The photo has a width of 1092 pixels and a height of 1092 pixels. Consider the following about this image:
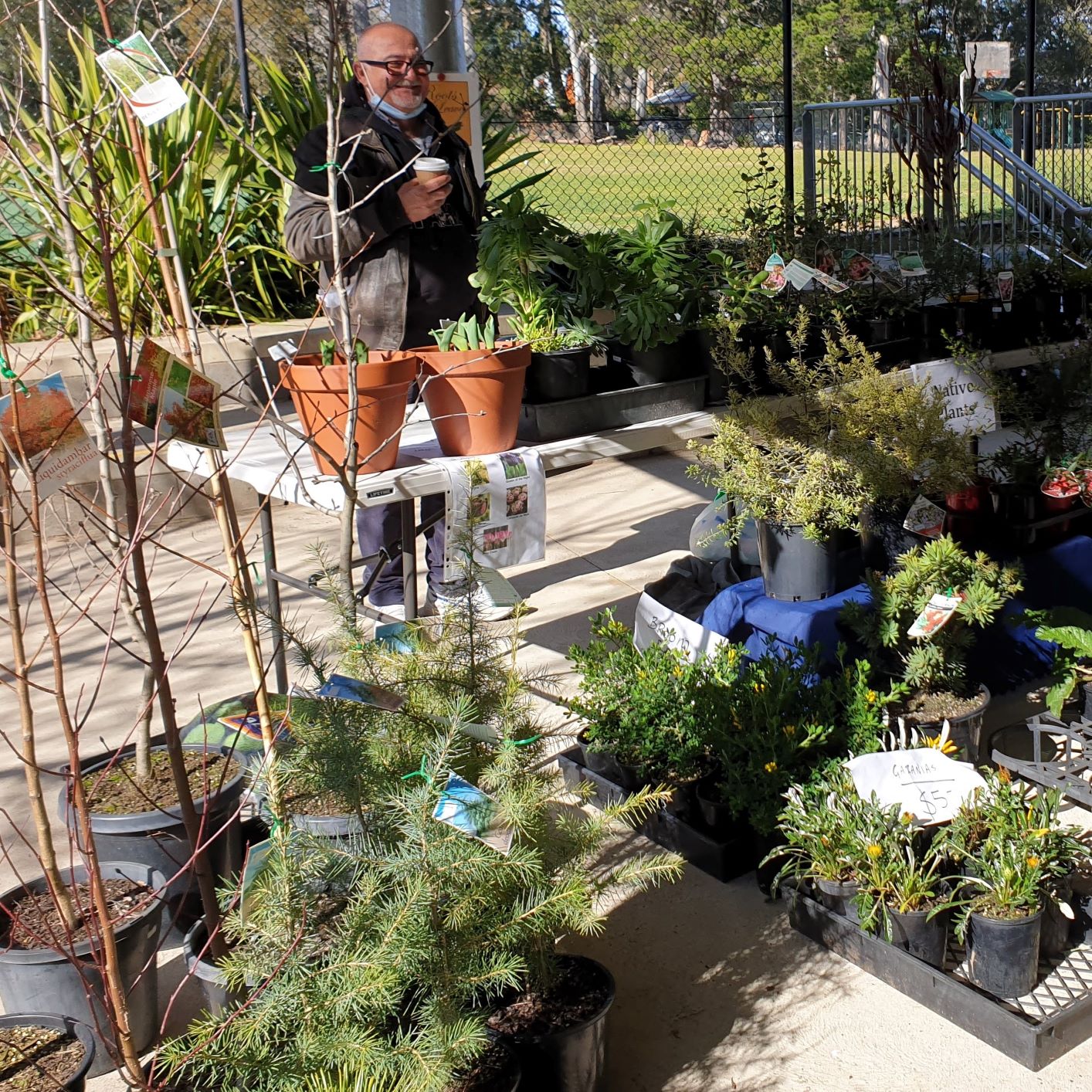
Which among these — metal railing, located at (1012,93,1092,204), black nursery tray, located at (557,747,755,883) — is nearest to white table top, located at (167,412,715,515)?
black nursery tray, located at (557,747,755,883)

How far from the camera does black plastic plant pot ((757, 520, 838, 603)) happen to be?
111 inches

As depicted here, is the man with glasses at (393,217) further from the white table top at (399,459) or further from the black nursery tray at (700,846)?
the black nursery tray at (700,846)

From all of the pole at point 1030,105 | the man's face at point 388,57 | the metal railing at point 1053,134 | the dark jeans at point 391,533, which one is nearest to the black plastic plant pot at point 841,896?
the dark jeans at point 391,533

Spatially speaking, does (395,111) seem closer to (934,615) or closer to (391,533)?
(391,533)

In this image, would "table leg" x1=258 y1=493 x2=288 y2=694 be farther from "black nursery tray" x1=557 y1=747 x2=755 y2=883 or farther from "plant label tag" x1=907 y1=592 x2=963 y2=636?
"plant label tag" x1=907 y1=592 x2=963 y2=636

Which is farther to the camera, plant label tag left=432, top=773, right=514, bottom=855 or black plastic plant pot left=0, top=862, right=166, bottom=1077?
black plastic plant pot left=0, top=862, right=166, bottom=1077

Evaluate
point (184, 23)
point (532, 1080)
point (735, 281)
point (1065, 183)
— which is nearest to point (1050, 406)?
Result: point (735, 281)

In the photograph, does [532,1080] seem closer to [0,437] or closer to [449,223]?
[0,437]

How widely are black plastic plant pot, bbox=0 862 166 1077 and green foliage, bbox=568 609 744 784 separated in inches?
41.9

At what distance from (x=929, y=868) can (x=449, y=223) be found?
2339mm

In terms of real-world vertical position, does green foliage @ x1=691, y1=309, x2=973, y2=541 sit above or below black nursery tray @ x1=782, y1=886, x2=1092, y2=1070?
above

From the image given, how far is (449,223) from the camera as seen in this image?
3.63m

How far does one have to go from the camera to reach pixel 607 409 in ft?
10.0

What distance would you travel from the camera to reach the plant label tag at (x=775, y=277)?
3.21 m
